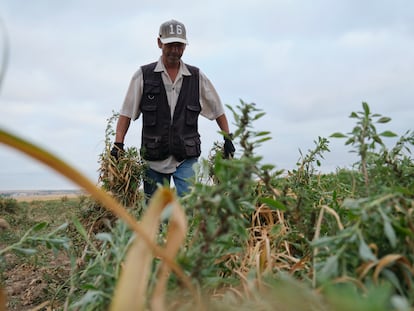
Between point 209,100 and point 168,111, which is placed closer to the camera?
point 168,111

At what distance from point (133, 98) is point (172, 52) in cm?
58

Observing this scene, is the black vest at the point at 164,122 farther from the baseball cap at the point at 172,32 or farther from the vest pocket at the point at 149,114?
the baseball cap at the point at 172,32

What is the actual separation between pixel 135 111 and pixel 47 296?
187cm

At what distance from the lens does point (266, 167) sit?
3.53ft

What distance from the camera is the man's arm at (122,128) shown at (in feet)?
14.5

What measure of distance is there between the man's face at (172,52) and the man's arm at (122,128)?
677 millimetres

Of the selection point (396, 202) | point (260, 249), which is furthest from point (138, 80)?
point (396, 202)

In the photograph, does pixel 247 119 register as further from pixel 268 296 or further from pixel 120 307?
pixel 120 307

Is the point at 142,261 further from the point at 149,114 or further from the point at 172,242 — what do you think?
the point at 149,114

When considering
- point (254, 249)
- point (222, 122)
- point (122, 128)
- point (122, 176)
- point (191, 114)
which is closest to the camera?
point (254, 249)

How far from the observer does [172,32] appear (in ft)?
14.8

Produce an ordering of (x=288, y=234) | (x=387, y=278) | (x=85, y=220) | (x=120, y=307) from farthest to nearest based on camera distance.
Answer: (x=85, y=220) → (x=288, y=234) → (x=387, y=278) → (x=120, y=307)

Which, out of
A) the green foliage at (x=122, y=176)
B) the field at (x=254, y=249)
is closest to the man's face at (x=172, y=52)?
the green foliage at (x=122, y=176)

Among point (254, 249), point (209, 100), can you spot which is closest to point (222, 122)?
point (209, 100)
